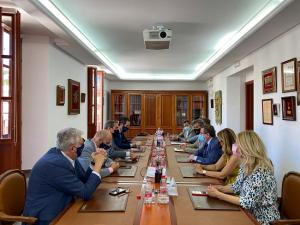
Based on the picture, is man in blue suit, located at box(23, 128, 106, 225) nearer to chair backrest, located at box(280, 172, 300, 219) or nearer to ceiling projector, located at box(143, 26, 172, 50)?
chair backrest, located at box(280, 172, 300, 219)

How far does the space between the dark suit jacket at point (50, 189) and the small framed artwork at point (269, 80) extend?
3.34 meters

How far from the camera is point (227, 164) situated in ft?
10.1

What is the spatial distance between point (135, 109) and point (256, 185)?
8396 mm

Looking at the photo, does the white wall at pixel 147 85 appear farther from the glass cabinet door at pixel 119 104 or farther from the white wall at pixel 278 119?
the white wall at pixel 278 119

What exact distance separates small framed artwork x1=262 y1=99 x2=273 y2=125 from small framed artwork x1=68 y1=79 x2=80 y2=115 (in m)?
3.35

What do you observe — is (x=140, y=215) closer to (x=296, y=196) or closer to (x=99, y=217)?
(x=99, y=217)

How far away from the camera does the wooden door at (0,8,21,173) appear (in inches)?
145

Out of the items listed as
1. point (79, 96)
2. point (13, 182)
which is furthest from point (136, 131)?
point (13, 182)

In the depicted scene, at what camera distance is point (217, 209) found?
6.66ft

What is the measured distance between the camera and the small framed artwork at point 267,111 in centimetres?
469

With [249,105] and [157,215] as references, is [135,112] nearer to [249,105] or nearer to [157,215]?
[249,105]

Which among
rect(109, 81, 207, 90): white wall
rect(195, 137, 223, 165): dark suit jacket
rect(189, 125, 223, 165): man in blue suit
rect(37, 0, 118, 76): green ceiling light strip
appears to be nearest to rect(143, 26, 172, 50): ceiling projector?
rect(37, 0, 118, 76): green ceiling light strip

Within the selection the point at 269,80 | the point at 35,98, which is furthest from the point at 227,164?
the point at 35,98

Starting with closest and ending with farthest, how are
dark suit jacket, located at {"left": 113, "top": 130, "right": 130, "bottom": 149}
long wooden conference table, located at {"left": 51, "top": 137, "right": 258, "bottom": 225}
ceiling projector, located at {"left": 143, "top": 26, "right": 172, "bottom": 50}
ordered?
1. long wooden conference table, located at {"left": 51, "top": 137, "right": 258, "bottom": 225}
2. ceiling projector, located at {"left": 143, "top": 26, "right": 172, "bottom": 50}
3. dark suit jacket, located at {"left": 113, "top": 130, "right": 130, "bottom": 149}
